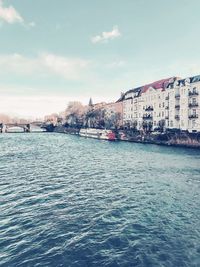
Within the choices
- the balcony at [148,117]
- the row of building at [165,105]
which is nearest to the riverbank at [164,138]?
the row of building at [165,105]

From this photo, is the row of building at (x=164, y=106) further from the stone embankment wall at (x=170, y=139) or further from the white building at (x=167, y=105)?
the stone embankment wall at (x=170, y=139)

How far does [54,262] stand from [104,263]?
8.21ft

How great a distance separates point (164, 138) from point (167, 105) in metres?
16.8

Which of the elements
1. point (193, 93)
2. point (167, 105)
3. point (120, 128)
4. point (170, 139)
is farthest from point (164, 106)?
point (120, 128)

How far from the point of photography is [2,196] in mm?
23562

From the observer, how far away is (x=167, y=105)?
91.8 m

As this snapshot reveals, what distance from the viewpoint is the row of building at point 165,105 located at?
78.8 meters

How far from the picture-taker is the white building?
7873 centimetres

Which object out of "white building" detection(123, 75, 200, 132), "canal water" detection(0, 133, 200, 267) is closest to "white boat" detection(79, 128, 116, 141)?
"white building" detection(123, 75, 200, 132)

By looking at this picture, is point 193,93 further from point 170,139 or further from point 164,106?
point 164,106

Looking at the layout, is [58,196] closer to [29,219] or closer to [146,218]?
[29,219]

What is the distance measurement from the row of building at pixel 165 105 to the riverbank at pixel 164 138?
624 centimetres

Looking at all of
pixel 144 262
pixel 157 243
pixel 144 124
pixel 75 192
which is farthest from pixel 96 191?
pixel 144 124

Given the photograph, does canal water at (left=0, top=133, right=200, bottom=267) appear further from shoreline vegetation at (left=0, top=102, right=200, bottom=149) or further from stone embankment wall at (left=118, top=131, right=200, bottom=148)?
shoreline vegetation at (left=0, top=102, right=200, bottom=149)
